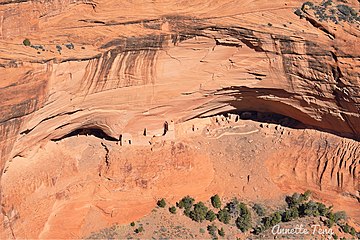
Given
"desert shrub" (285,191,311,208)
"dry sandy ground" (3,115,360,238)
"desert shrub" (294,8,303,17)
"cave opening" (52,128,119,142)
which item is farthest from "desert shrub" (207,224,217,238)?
"desert shrub" (294,8,303,17)

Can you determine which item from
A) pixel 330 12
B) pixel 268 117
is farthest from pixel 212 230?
pixel 330 12

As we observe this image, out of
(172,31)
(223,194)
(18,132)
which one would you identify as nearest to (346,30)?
(172,31)

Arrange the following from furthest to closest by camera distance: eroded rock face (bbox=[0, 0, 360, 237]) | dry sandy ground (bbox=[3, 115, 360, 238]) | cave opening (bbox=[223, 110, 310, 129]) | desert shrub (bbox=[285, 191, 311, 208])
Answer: cave opening (bbox=[223, 110, 310, 129]) → desert shrub (bbox=[285, 191, 311, 208]) → dry sandy ground (bbox=[3, 115, 360, 238]) → eroded rock face (bbox=[0, 0, 360, 237])

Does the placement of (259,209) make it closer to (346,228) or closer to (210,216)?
(210,216)

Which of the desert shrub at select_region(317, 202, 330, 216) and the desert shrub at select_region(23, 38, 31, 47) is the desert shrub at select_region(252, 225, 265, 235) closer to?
the desert shrub at select_region(317, 202, 330, 216)

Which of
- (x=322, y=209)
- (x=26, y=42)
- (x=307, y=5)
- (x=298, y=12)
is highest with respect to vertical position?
(x=307, y=5)

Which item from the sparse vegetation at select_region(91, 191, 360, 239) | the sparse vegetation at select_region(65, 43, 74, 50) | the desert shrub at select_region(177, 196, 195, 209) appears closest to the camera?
the sparse vegetation at select_region(65, 43, 74, 50)
